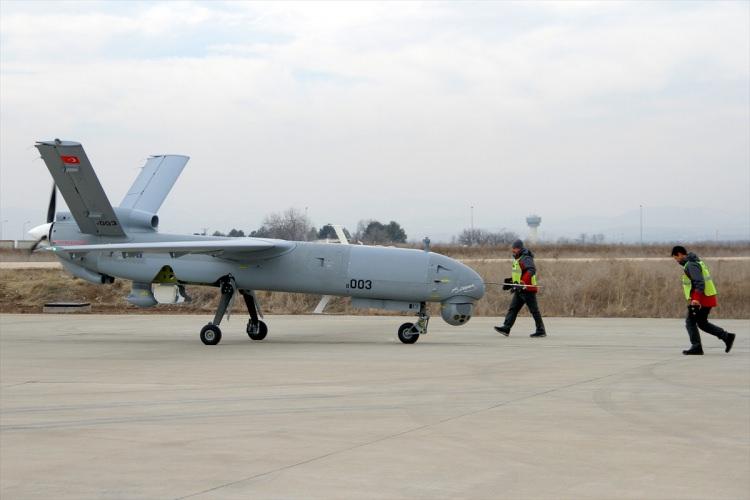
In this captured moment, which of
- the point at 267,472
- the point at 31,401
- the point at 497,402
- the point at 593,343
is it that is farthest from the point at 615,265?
the point at 267,472

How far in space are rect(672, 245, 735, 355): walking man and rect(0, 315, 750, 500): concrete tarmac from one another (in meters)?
0.32

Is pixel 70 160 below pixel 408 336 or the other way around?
the other way around

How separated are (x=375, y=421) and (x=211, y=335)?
9.16m

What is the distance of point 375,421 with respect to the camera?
9.73 metres

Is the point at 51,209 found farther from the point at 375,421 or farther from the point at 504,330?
the point at 375,421

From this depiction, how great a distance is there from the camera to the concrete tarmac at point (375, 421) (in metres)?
7.19

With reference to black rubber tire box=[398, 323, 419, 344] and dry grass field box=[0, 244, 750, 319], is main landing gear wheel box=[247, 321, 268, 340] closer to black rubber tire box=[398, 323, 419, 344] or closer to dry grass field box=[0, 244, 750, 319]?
black rubber tire box=[398, 323, 419, 344]

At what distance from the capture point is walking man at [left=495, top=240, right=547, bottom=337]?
1997cm

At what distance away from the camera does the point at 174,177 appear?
71.3ft

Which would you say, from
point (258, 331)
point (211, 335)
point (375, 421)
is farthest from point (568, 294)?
point (375, 421)

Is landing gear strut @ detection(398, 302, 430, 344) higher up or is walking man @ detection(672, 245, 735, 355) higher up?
walking man @ detection(672, 245, 735, 355)

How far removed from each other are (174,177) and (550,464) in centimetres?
1543

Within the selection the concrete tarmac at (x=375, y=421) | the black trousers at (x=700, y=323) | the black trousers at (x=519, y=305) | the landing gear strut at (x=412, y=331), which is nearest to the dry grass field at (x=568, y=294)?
the black trousers at (x=519, y=305)

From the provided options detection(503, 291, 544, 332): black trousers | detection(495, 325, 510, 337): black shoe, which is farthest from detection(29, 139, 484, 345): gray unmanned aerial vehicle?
detection(503, 291, 544, 332): black trousers
